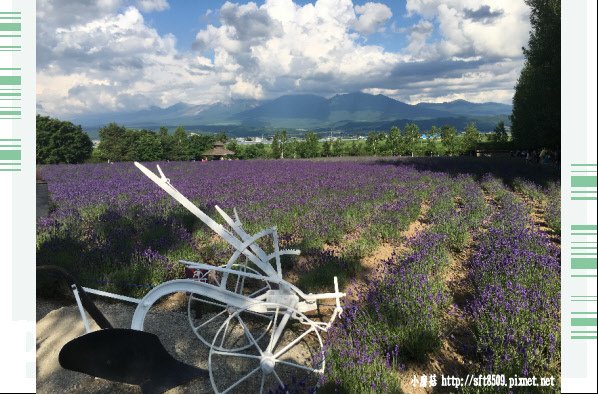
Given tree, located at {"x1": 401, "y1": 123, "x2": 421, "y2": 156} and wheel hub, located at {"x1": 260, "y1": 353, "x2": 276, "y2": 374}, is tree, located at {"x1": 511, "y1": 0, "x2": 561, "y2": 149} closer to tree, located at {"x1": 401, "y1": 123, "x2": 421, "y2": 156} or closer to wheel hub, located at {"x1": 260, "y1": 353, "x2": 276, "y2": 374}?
wheel hub, located at {"x1": 260, "y1": 353, "x2": 276, "y2": 374}

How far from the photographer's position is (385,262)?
14.9ft

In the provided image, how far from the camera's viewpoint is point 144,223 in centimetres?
684

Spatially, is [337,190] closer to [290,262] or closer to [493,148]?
[290,262]

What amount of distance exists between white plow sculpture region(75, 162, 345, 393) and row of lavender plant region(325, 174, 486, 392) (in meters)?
0.17

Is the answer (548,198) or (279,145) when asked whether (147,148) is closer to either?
(279,145)

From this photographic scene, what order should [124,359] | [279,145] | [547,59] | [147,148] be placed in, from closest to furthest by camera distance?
1. [124,359]
2. [547,59]
3. [147,148]
4. [279,145]

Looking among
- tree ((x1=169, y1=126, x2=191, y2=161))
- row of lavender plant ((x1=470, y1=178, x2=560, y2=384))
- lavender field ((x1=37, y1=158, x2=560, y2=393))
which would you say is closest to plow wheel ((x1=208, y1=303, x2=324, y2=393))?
lavender field ((x1=37, y1=158, x2=560, y2=393))

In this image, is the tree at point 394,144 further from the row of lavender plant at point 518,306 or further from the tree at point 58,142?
the row of lavender plant at point 518,306

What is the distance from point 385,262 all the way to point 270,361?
2.30 m

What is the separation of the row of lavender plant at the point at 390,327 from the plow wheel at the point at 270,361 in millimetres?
195

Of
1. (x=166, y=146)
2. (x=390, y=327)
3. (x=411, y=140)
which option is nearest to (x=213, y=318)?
(x=390, y=327)

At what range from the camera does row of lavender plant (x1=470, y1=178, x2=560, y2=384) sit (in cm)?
267

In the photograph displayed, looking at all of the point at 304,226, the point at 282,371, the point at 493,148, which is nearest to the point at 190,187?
the point at 304,226

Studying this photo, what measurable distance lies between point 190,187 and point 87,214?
418cm
